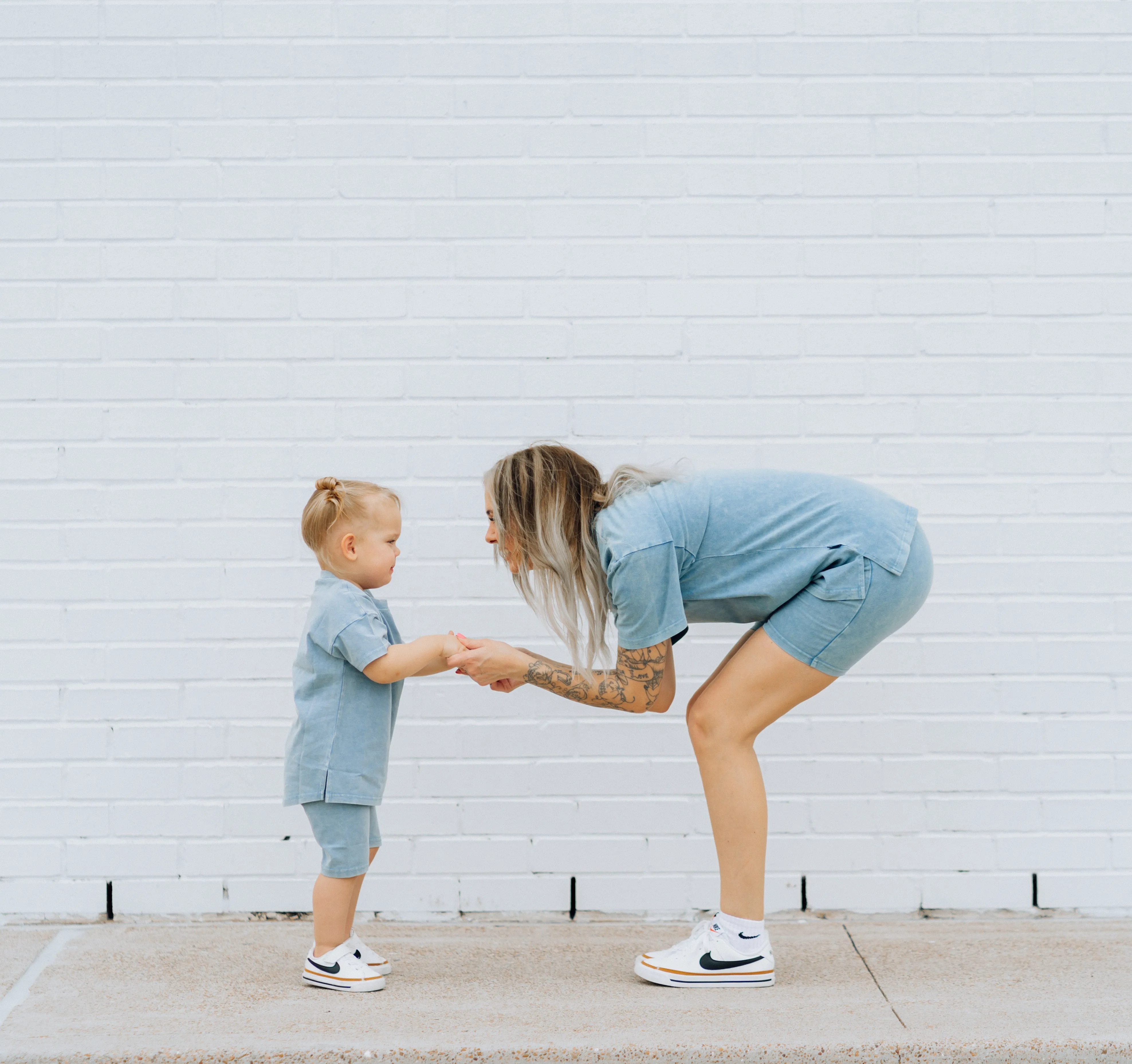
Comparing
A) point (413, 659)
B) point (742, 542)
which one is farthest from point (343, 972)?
point (742, 542)

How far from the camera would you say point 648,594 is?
237 centimetres

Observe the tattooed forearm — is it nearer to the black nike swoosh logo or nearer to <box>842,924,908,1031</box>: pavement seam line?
the black nike swoosh logo

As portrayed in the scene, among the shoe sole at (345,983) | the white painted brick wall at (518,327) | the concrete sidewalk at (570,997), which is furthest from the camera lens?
the white painted brick wall at (518,327)

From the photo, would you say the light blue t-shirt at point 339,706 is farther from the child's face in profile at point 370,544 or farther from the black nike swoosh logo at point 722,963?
the black nike swoosh logo at point 722,963

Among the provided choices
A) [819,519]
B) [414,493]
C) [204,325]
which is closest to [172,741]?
[414,493]

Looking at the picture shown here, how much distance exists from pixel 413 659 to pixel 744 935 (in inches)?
40.4

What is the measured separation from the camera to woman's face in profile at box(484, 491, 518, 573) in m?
2.45

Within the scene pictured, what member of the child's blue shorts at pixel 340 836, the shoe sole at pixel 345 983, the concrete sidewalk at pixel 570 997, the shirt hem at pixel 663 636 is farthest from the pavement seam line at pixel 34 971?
the shirt hem at pixel 663 636

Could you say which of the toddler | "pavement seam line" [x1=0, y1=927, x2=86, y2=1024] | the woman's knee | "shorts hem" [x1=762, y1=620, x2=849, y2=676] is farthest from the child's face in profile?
"pavement seam line" [x1=0, y1=927, x2=86, y2=1024]

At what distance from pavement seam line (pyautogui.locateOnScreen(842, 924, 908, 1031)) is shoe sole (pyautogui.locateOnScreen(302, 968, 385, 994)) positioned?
0.69 m

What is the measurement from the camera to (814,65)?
323 cm

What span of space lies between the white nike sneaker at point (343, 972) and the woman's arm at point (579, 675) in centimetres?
75

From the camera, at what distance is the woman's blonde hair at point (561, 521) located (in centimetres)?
241

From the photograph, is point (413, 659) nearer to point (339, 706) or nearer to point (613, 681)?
point (339, 706)
